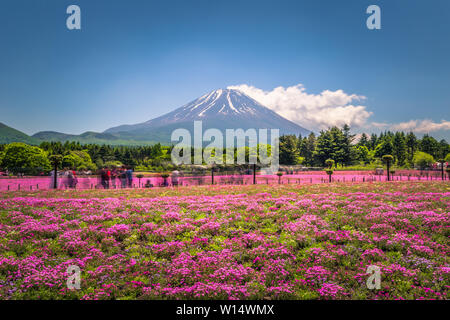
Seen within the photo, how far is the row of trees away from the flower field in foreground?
76090 millimetres

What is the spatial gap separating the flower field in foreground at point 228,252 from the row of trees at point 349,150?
250 feet

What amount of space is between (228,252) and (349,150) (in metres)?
88.5

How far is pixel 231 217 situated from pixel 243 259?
3.60 meters

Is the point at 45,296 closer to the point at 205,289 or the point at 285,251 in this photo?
the point at 205,289

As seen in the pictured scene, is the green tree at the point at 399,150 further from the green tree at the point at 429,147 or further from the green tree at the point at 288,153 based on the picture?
the green tree at the point at 288,153

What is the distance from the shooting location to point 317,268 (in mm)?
6074

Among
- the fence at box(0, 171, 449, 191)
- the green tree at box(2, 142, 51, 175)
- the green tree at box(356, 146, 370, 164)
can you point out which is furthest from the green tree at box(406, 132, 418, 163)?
the green tree at box(2, 142, 51, 175)

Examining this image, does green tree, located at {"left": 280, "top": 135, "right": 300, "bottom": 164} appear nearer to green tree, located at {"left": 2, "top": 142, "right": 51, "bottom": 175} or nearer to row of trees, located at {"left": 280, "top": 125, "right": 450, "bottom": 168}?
row of trees, located at {"left": 280, "top": 125, "right": 450, "bottom": 168}

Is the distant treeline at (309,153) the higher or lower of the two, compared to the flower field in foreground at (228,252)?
higher

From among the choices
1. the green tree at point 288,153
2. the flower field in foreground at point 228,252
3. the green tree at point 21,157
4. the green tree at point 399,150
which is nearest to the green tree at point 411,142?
the green tree at point 399,150

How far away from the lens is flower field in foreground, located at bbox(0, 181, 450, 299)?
5.39 meters

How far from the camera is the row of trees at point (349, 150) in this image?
269 feet
